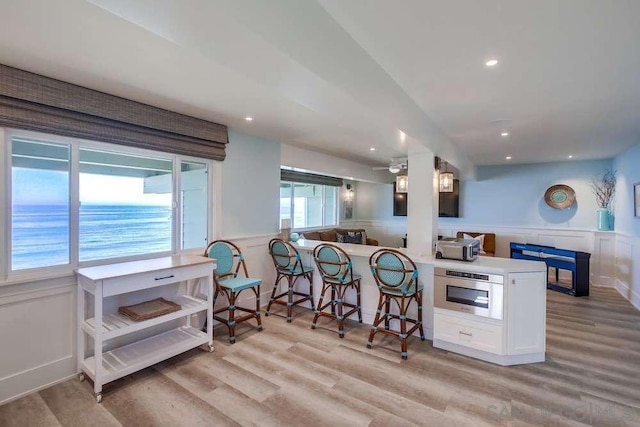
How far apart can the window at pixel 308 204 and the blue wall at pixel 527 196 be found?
282cm

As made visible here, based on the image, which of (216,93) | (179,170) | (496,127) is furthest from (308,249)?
(496,127)

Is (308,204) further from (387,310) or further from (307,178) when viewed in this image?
(387,310)

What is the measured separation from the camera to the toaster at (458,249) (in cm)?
304

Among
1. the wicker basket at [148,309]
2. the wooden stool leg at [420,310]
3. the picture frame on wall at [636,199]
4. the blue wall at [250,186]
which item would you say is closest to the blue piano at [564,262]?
the picture frame on wall at [636,199]

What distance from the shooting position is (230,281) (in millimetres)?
3396

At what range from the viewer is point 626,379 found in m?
2.53

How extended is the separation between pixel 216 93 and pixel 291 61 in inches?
50.3

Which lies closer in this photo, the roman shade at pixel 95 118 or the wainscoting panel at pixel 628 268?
the roman shade at pixel 95 118

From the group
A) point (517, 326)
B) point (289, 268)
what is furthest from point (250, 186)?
point (517, 326)

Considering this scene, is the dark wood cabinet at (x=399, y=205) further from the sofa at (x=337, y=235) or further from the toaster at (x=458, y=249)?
the toaster at (x=458, y=249)

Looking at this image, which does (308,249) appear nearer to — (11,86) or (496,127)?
(496,127)

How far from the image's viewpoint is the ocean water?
2.36m

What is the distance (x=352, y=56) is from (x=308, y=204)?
18.5 ft

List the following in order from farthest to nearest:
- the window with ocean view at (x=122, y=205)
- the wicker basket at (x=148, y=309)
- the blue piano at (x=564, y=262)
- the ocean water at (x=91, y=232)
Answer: the blue piano at (x=564, y=262)
the window with ocean view at (x=122, y=205)
the wicker basket at (x=148, y=309)
the ocean water at (x=91, y=232)
